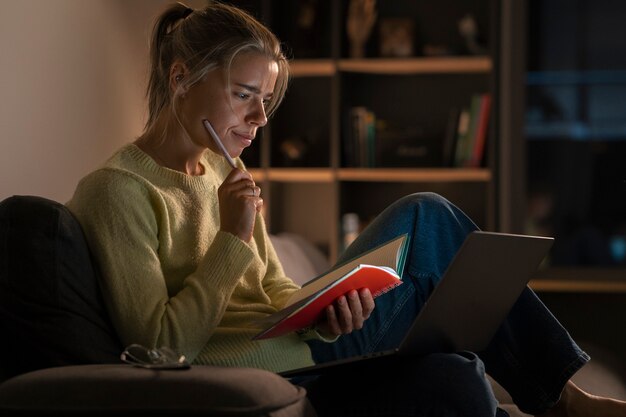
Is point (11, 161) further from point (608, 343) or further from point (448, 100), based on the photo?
point (608, 343)

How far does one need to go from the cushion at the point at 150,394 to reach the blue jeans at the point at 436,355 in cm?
28

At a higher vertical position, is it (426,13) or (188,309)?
(426,13)

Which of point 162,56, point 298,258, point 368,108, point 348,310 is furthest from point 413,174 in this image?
point 348,310

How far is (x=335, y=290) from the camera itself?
1.58 m

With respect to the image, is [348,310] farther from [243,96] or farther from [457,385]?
[243,96]

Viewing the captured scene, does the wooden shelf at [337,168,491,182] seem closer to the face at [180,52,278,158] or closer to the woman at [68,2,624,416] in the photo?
the woman at [68,2,624,416]

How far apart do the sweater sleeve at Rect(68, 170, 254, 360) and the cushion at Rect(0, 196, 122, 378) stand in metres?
0.07

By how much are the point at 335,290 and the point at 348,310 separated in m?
0.10

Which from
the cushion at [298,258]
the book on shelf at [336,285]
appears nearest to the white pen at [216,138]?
the book on shelf at [336,285]

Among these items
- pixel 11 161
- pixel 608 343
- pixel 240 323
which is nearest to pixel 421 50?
pixel 608 343

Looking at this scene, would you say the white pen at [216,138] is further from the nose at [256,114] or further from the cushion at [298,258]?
the cushion at [298,258]

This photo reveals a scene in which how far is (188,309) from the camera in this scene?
1579 millimetres

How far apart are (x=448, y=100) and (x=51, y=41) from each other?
2030mm

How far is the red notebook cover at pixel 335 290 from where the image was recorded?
1521mm
